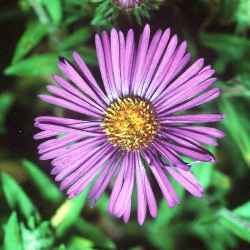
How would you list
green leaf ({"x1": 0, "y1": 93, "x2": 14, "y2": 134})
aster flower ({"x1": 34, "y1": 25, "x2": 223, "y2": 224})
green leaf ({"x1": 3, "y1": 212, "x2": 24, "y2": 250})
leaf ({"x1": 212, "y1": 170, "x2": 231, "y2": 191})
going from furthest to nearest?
green leaf ({"x1": 0, "y1": 93, "x2": 14, "y2": 134}) < leaf ({"x1": 212, "y1": 170, "x2": 231, "y2": 191}) < green leaf ({"x1": 3, "y1": 212, "x2": 24, "y2": 250}) < aster flower ({"x1": 34, "y1": 25, "x2": 223, "y2": 224})

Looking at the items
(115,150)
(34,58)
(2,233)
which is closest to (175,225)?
(115,150)

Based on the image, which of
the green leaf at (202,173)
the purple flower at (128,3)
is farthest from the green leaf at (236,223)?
the purple flower at (128,3)

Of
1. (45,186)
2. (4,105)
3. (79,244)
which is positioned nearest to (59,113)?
(4,105)

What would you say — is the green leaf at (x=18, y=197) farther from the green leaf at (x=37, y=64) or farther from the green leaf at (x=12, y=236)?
the green leaf at (x=37, y=64)

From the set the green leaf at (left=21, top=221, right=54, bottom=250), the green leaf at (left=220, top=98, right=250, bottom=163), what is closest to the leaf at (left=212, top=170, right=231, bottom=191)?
the green leaf at (left=220, top=98, right=250, bottom=163)

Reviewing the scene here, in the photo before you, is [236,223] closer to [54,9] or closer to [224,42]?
[224,42]

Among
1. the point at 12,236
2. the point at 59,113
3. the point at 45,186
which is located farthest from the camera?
the point at 59,113

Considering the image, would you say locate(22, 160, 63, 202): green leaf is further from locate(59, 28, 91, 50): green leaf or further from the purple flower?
the purple flower
